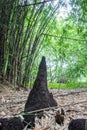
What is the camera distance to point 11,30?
5531mm

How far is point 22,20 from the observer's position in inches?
220

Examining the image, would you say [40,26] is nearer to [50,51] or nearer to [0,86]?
[0,86]

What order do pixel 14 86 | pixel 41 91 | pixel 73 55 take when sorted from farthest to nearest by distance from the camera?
pixel 73 55, pixel 14 86, pixel 41 91

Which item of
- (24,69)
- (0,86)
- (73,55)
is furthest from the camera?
(73,55)

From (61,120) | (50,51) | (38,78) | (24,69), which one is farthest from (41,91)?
(50,51)

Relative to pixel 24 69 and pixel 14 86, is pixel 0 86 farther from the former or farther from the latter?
pixel 24 69

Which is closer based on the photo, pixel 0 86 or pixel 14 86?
pixel 0 86

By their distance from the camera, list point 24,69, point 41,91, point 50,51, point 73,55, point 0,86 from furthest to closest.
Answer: point 50,51
point 73,55
point 24,69
point 0,86
point 41,91

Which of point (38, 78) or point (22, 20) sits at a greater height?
point (22, 20)

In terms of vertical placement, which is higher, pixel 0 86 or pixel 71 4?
pixel 71 4

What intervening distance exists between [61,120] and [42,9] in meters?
4.08

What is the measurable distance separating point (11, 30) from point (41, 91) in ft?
11.7

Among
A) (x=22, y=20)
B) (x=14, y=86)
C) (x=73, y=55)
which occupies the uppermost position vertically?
(x=22, y=20)

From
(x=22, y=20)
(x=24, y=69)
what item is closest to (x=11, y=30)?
(x=22, y=20)
